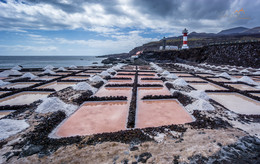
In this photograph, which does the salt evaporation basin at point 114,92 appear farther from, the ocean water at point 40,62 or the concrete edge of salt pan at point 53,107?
the ocean water at point 40,62

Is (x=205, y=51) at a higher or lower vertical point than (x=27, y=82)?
higher

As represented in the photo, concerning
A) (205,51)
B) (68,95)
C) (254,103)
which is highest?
(205,51)

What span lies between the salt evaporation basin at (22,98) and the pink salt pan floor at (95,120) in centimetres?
394

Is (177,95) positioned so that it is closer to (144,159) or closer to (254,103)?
(254,103)

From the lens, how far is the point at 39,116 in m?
5.68

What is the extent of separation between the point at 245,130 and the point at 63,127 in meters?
7.32

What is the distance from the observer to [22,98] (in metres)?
8.30

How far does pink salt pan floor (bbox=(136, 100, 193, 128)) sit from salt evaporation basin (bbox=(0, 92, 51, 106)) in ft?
23.6

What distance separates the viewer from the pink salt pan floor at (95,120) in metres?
4.88

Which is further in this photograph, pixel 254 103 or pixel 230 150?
pixel 254 103

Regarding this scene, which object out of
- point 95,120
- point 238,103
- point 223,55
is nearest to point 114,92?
point 95,120

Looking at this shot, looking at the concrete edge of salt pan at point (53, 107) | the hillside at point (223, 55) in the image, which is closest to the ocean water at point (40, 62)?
the hillside at point (223, 55)

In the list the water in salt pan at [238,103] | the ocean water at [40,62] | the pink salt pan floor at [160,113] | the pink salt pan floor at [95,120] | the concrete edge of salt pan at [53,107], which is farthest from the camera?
the ocean water at [40,62]

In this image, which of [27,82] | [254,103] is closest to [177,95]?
[254,103]
